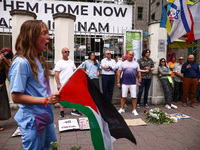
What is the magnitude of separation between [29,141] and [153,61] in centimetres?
648

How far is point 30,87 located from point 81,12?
7546 millimetres

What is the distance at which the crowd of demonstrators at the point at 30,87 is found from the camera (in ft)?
4.71

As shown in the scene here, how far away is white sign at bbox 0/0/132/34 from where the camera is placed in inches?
309

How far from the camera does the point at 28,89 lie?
1.51m

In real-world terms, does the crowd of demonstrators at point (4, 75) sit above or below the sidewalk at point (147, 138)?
above

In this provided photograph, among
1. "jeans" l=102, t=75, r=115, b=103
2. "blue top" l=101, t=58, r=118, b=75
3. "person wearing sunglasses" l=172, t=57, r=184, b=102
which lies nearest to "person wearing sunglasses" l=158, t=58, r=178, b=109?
"person wearing sunglasses" l=172, t=57, r=184, b=102

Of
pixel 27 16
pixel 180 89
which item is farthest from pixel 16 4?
pixel 180 89

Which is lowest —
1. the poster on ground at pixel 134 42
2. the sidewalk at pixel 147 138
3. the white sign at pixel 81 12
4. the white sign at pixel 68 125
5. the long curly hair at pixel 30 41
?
the sidewalk at pixel 147 138

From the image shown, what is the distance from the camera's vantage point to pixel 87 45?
22.9 ft

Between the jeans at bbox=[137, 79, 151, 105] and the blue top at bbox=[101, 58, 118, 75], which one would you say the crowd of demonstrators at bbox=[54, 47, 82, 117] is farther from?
the jeans at bbox=[137, 79, 151, 105]

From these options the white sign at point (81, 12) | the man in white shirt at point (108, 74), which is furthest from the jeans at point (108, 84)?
the white sign at point (81, 12)

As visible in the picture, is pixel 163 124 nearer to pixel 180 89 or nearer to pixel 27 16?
pixel 180 89

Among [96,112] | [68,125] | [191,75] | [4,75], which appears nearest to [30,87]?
[96,112]

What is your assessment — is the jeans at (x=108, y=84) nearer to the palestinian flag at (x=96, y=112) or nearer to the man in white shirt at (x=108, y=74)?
the man in white shirt at (x=108, y=74)
